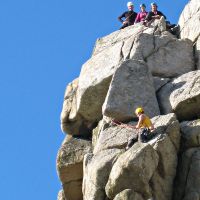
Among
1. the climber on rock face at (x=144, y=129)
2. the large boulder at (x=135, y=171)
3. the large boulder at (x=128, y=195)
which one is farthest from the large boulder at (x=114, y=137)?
the large boulder at (x=128, y=195)

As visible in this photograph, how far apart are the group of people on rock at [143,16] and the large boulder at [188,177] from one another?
14.6m

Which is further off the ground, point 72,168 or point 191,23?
point 191,23

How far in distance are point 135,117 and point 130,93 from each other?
1484mm

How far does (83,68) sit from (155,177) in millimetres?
13218

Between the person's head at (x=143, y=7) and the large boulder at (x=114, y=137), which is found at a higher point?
the person's head at (x=143, y=7)

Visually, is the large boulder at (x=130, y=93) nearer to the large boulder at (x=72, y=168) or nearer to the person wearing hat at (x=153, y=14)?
the large boulder at (x=72, y=168)

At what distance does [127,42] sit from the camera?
50781mm

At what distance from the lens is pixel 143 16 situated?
55.8 m

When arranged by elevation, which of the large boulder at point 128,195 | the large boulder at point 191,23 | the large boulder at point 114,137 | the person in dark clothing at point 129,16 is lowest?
the large boulder at point 128,195

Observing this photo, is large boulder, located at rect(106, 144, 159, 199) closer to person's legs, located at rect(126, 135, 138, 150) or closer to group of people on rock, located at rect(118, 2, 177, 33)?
person's legs, located at rect(126, 135, 138, 150)

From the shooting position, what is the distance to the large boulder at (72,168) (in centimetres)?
4769

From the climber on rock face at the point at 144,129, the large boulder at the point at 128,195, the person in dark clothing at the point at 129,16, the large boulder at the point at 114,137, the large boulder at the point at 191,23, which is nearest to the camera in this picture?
the large boulder at the point at 128,195

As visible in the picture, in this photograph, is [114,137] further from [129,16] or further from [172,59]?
[129,16]

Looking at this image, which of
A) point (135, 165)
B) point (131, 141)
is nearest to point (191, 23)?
point (131, 141)
